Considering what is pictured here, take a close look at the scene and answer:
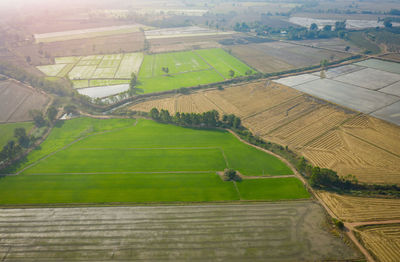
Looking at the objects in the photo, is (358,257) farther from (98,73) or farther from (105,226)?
(98,73)

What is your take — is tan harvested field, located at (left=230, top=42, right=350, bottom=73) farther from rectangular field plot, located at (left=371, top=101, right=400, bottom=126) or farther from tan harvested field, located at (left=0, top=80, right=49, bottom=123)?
tan harvested field, located at (left=0, top=80, right=49, bottom=123)

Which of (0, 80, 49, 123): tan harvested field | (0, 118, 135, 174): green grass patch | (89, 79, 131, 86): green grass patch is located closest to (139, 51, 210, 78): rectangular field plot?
(89, 79, 131, 86): green grass patch

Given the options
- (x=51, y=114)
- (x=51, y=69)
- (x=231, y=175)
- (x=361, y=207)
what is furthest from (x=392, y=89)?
(x=51, y=69)

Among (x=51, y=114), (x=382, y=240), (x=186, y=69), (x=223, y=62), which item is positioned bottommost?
(x=382, y=240)

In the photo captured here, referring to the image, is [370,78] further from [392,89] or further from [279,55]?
[279,55]

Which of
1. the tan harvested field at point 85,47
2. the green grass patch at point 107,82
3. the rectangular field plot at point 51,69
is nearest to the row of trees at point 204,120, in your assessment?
the green grass patch at point 107,82

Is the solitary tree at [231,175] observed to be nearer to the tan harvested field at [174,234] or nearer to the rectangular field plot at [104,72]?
the tan harvested field at [174,234]

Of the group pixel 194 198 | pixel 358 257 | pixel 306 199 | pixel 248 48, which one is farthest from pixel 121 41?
pixel 358 257
